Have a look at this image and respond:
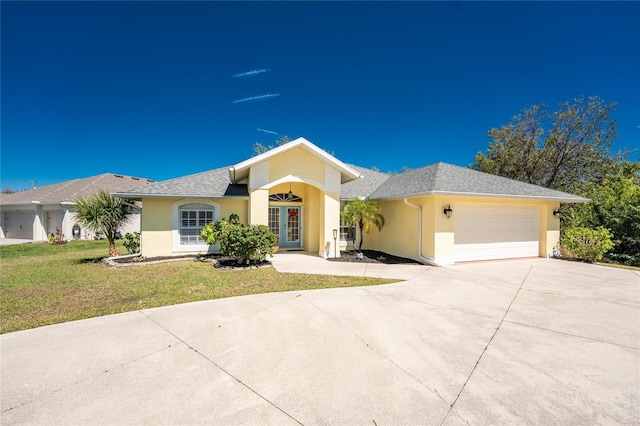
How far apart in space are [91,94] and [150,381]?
17.6 meters

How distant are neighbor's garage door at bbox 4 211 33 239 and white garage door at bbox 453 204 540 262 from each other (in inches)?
1256

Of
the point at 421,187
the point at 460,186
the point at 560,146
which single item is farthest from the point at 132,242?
the point at 560,146

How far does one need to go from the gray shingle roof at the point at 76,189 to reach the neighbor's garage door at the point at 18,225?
125 cm

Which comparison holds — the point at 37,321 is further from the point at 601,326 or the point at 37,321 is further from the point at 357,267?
the point at 601,326

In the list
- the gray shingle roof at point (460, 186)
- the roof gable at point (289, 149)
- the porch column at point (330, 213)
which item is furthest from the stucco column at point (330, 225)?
the gray shingle roof at point (460, 186)

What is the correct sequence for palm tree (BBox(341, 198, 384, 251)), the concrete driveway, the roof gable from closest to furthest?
the concrete driveway → the roof gable → palm tree (BBox(341, 198, 384, 251))

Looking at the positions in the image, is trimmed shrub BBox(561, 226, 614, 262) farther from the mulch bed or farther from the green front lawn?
the green front lawn

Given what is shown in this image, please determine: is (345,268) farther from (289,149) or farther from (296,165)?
(289,149)

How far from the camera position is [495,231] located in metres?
11.6

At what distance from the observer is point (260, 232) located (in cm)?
1011

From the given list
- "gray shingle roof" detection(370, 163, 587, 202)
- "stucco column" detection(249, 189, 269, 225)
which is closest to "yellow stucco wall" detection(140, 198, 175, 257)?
"stucco column" detection(249, 189, 269, 225)

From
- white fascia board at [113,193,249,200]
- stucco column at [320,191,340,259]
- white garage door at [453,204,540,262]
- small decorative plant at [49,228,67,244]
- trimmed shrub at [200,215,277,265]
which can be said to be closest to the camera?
trimmed shrub at [200,215,277,265]

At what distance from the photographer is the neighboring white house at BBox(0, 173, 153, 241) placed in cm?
1958

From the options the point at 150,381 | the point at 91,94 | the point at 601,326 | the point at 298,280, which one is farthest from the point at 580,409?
the point at 91,94
